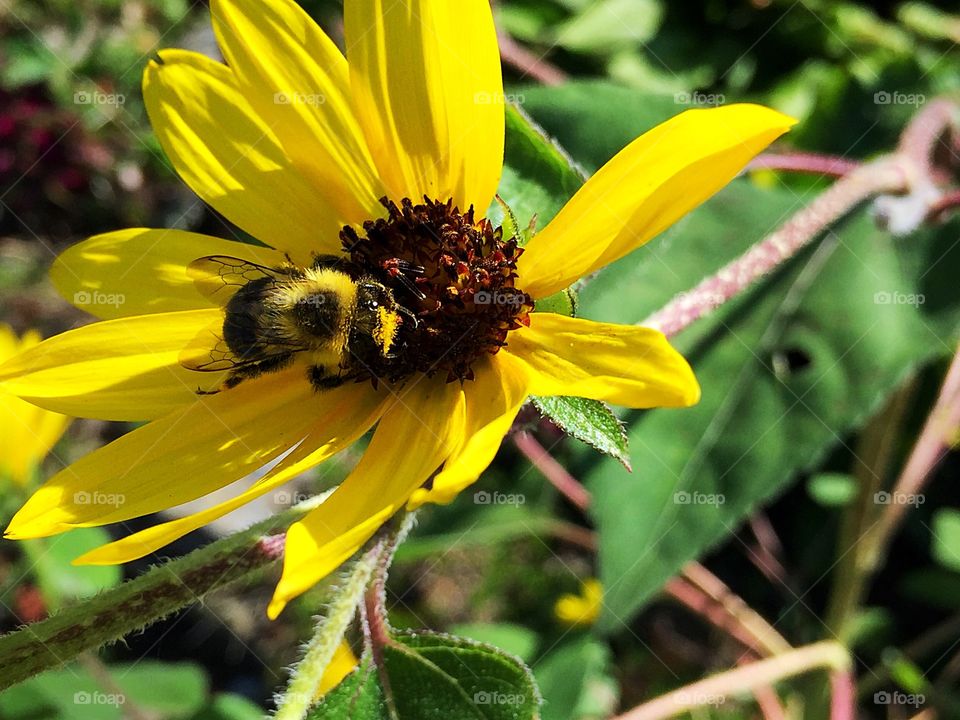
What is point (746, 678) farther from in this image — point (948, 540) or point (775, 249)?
point (775, 249)

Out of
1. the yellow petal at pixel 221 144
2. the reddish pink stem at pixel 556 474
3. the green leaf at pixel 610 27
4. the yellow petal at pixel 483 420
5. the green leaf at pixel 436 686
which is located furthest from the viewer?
the green leaf at pixel 610 27

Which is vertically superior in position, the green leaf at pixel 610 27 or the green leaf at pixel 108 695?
the green leaf at pixel 610 27

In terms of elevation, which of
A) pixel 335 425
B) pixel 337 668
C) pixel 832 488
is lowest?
pixel 832 488

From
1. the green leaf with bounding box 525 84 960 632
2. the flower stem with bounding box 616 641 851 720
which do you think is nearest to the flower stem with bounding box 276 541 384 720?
the green leaf with bounding box 525 84 960 632

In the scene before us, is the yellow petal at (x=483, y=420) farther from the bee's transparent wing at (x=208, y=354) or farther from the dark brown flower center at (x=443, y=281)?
the bee's transparent wing at (x=208, y=354)

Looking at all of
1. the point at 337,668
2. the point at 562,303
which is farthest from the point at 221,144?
the point at 337,668

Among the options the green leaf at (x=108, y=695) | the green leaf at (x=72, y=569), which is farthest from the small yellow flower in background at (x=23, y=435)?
the green leaf at (x=108, y=695)

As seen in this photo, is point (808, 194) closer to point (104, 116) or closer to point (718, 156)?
point (718, 156)
